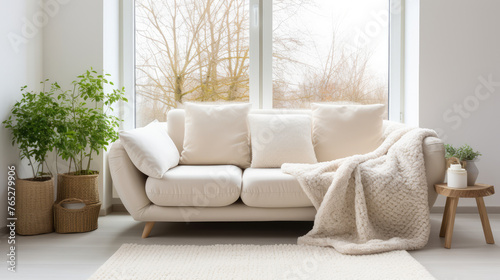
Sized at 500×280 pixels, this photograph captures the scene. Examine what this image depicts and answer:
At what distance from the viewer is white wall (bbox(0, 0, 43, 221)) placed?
2.96 metres

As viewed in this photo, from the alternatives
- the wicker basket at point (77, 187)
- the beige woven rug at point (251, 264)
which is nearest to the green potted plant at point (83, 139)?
the wicker basket at point (77, 187)

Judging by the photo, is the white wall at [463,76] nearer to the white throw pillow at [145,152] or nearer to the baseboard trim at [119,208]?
the white throw pillow at [145,152]

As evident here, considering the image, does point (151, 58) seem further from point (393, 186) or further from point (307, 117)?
point (393, 186)

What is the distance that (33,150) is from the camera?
2967mm

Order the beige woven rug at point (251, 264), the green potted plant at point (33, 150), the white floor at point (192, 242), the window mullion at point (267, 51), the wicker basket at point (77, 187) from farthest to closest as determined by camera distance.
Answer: the window mullion at point (267, 51), the wicker basket at point (77, 187), the green potted plant at point (33, 150), the white floor at point (192, 242), the beige woven rug at point (251, 264)

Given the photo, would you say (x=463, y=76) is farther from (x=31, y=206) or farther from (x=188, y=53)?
(x=31, y=206)

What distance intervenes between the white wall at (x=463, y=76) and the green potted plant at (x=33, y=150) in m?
2.88

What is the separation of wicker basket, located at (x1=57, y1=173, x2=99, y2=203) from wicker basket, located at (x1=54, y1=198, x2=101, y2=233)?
0.21 ft

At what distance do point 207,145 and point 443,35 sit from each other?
7.05 ft

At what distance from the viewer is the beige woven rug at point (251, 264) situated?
2.20 m

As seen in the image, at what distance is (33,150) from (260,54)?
6.56 feet

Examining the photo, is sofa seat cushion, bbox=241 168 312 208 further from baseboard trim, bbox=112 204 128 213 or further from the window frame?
baseboard trim, bbox=112 204 128 213

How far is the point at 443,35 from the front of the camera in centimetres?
368

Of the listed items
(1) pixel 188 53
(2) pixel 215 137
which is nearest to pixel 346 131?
(2) pixel 215 137
